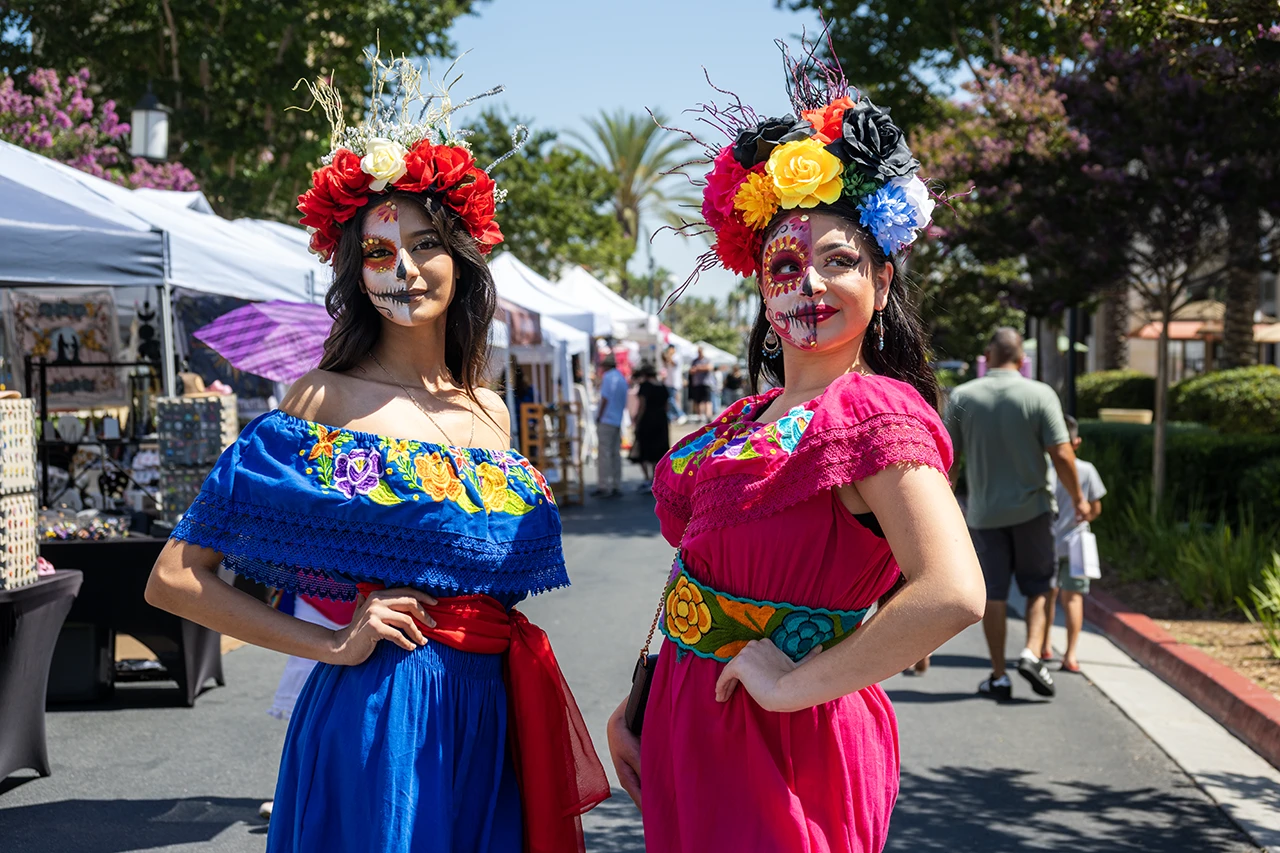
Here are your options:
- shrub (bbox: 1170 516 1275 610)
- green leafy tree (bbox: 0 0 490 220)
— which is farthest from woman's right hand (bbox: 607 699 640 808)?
green leafy tree (bbox: 0 0 490 220)

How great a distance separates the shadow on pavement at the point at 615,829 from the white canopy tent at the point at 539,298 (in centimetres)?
1242

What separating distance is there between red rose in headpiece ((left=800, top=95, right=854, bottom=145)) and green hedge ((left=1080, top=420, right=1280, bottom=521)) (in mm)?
8199

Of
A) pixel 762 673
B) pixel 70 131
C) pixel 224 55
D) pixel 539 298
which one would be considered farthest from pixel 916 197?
pixel 539 298

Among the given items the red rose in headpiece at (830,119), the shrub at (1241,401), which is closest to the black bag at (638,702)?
the red rose in headpiece at (830,119)

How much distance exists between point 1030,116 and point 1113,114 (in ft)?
3.35

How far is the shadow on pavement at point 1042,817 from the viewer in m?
4.65

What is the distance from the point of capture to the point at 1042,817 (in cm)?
494

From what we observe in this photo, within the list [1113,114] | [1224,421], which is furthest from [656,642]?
[1224,421]

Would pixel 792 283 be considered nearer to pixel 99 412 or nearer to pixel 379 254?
pixel 379 254

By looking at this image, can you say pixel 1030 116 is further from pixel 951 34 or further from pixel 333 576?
pixel 333 576

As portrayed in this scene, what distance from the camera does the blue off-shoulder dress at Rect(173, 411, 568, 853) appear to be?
229 centimetres

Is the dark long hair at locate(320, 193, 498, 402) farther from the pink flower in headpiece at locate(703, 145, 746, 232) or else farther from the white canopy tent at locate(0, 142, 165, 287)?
the white canopy tent at locate(0, 142, 165, 287)

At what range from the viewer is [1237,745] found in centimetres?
577

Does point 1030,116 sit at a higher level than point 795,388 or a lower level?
higher
